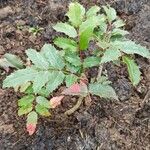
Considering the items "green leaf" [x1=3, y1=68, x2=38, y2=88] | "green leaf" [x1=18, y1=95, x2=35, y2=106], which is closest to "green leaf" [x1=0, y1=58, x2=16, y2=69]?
"green leaf" [x1=18, y1=95, x2=35, y2=106]

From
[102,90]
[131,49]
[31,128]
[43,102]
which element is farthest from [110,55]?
[31,128]

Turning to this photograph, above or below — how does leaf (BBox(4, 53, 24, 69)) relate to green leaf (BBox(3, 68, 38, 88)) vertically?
below

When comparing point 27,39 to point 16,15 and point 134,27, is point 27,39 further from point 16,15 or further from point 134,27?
point 134,27

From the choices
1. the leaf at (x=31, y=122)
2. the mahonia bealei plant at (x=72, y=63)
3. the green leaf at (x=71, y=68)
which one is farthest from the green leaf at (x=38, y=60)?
the leaf at (x=31, y=122)

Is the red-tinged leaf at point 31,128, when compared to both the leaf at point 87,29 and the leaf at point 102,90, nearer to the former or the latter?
the leaf at point 102,90

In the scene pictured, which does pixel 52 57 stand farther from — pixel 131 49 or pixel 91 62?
pixel 131 49

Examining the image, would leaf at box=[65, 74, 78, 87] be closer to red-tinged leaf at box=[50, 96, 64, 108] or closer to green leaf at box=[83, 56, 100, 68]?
green leaf at box=[83, 56, 100, 68]
